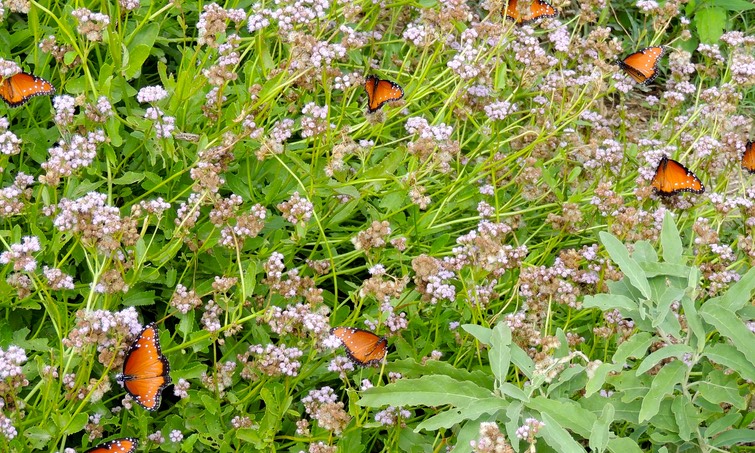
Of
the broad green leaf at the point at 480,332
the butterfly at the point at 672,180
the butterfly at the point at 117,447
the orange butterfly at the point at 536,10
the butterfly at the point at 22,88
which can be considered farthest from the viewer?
the orange butterfly at the point at 536,10

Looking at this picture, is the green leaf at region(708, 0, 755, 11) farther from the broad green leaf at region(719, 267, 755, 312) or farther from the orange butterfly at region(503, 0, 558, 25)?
the broad green leaf at region(719, 267, 755, 312)

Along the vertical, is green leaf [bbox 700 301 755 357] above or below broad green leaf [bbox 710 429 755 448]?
above

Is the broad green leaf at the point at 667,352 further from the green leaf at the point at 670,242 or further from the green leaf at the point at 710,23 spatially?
the green leaf at the point at 710,23

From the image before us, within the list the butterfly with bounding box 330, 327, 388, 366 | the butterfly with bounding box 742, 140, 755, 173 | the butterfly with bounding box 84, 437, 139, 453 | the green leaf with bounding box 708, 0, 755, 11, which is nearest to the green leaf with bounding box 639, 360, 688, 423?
the butterfly with bounding box 330, 327, 388, 366

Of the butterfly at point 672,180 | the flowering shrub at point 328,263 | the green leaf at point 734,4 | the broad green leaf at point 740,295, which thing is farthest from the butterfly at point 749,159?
the green leaf at point 734,4

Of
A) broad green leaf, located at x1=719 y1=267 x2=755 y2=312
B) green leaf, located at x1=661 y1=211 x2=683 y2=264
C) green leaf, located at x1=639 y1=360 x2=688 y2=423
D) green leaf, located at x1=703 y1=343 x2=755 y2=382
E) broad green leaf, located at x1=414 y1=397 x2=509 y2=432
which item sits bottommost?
green leaf, located at x1=639 y1=360 x2=688 y2=423

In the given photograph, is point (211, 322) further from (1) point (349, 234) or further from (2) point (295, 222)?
(1) point (349, 234)

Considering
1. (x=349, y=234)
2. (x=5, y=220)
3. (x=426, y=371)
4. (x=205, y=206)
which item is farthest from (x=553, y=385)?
(x=5, y=220)
